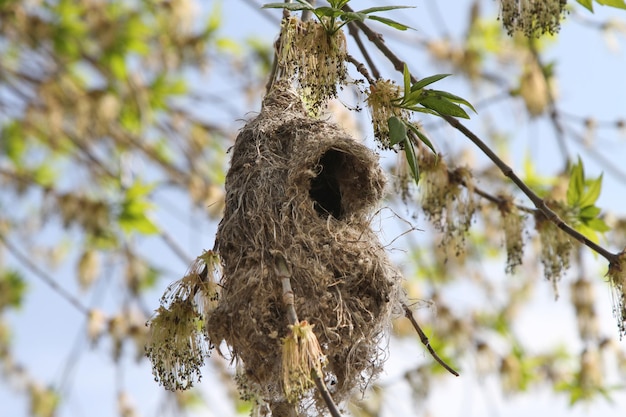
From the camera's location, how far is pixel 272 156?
97.3 inches

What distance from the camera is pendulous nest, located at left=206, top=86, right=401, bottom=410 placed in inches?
83.6

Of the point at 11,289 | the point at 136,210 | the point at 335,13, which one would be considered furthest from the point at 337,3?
the point at 11,289

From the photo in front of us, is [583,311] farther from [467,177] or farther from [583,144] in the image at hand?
[467,177]

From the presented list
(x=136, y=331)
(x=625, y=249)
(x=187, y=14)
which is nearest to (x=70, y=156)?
(x=187, y=14)

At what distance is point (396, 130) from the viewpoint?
203 cm

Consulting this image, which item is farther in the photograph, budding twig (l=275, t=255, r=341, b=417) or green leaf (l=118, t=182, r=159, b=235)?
green leaf (l=118, t=182, r=159, b=235)

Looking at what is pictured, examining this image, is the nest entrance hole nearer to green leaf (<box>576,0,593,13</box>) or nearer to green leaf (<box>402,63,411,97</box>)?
green leaf (<box>402,63,411,97</box>)

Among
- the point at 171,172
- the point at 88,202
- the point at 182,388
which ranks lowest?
the point at 182,388

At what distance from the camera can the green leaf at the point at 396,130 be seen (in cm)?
200

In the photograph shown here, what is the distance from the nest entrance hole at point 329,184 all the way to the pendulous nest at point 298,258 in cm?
5

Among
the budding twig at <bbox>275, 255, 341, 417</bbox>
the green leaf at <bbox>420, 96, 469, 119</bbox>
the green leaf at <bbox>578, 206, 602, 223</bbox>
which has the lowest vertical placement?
the budding twig at <bbox>275, 255, 341, 417</bbox>

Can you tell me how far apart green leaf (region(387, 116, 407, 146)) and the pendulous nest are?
0.38 metres

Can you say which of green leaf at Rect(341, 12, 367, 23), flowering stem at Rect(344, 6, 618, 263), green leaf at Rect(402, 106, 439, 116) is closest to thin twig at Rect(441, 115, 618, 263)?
flowering stem at Rect(344, 6, 618, 263)

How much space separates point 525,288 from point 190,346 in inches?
166
